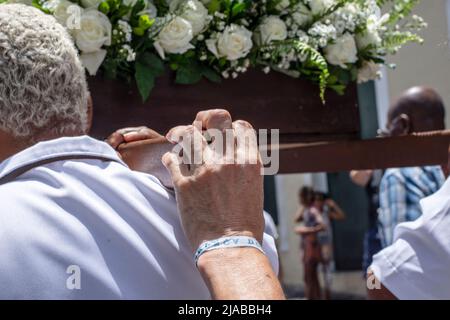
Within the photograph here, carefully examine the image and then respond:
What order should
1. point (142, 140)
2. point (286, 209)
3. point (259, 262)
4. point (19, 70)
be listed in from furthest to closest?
point (286, 209), point (142, 140), point (19, 70), point (259, 262)

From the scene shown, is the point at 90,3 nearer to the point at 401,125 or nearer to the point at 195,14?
the point at 195,14

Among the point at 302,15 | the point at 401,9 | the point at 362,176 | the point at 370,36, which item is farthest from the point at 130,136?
the point at 362,176

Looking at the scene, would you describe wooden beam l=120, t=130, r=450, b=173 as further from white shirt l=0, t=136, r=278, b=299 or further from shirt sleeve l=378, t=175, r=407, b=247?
shirt sleeve l=378, t=175, r=407, b=247

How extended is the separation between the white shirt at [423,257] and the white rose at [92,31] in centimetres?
83

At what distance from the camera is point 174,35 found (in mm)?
1783

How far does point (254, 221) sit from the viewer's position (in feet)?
3.62

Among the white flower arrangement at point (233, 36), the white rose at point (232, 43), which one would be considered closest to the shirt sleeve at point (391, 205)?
the white flower arrangement at point (233, 36)

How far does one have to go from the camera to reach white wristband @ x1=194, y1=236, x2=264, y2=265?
106cm

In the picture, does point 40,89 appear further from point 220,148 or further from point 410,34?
point 410,34

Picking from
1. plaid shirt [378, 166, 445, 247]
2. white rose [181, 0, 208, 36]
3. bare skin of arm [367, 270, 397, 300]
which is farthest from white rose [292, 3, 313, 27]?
plaid shirt [378, 166, 445, 247]

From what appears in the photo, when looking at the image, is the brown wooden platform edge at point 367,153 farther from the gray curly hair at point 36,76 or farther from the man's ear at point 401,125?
the man's ear at point 401,125

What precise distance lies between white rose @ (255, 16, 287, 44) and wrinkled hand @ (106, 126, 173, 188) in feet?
1.89

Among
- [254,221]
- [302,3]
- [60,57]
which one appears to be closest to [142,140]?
[60,57]

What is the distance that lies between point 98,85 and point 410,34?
830mm
